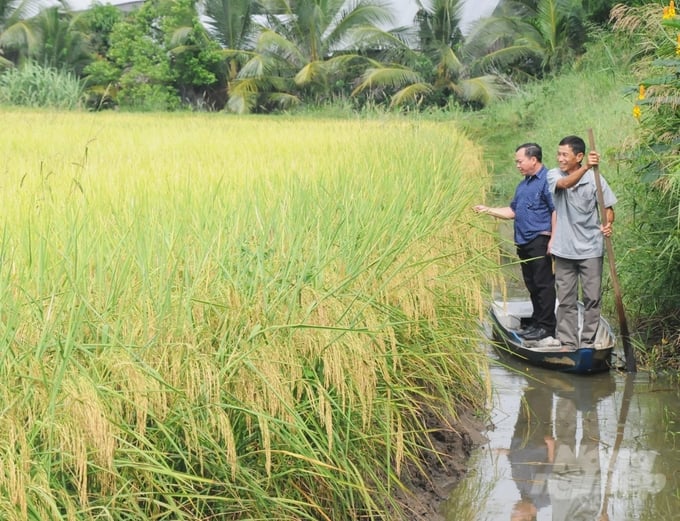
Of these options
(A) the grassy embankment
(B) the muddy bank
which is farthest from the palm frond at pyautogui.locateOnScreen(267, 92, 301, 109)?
(B) the muddy bank

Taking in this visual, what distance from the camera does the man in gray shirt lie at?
19.0 feet

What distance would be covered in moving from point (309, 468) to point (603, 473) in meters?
1.67

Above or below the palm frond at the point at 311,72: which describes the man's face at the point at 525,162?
above

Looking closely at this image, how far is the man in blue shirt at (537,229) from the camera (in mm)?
6207

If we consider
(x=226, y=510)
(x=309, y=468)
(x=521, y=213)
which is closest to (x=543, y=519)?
(x=309, y=468)

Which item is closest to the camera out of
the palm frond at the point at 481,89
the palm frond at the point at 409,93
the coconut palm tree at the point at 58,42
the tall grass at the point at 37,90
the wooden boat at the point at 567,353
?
the wooden boat at the point at 567,353

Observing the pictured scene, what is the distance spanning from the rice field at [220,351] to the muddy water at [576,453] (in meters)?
0.31

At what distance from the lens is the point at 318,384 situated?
3.07m

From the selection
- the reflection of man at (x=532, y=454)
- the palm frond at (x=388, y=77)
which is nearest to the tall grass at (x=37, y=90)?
the palm frond at (x=388, y=77)

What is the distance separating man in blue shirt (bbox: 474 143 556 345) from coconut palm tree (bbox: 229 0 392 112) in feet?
68.9

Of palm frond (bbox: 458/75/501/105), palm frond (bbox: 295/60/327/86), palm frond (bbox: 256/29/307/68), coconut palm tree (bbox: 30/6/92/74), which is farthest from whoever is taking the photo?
coconut palm tree (bbox: 30/6/92/74)

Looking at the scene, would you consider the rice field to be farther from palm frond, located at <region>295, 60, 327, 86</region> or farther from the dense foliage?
palm frond, located at <region>295, 60, 327, 86</region>

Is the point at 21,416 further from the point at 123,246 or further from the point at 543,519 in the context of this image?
the point at 543,519

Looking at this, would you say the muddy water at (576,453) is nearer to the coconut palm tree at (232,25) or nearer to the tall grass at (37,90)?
the tall grass at (37,90)
